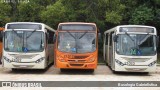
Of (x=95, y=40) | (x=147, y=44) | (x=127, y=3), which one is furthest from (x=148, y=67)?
(x=127, y=3)

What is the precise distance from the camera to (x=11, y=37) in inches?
913

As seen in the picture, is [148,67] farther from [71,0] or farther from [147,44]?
[71,0]

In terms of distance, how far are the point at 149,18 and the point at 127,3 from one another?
2.42 meters

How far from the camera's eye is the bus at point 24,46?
22906 millimetres

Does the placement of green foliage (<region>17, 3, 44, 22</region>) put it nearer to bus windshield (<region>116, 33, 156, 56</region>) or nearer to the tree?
the tree

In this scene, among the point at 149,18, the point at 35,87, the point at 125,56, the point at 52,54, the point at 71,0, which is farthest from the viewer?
the point at 149,18

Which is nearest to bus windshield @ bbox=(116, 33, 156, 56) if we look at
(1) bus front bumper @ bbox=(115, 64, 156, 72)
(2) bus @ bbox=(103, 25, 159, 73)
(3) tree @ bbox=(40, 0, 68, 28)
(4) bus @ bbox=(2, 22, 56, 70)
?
(2) bus @ bbox=(103, 25, 159, 73)

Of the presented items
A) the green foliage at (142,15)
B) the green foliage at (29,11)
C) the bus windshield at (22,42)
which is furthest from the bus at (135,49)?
the green foliage at (29,11)

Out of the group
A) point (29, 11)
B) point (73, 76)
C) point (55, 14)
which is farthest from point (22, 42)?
point (29, 11)

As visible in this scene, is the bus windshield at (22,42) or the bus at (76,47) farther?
the bus windshield at (22,42)

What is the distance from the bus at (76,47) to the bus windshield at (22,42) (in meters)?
1.08

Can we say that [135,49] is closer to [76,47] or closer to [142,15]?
[76,47]

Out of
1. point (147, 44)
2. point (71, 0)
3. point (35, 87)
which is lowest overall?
point (35, 87)

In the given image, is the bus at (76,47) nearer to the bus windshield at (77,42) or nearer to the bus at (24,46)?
the bus windshield at (77,42)
